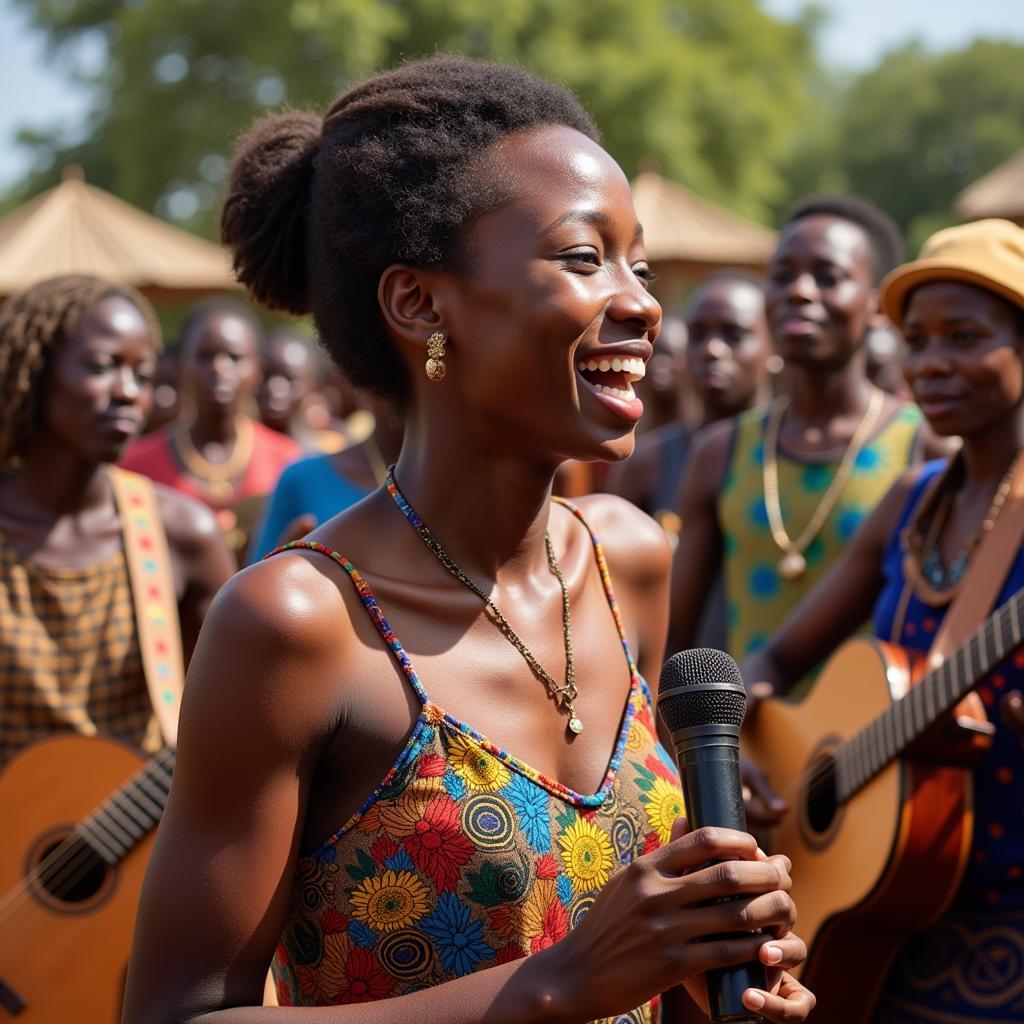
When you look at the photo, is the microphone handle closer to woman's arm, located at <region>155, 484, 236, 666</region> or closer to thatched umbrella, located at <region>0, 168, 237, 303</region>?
woman's arm, located at <region>155, 484, 236, 666</region>

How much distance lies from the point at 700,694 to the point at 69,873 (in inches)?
108

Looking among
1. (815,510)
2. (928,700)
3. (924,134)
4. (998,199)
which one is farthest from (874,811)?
(924,134)

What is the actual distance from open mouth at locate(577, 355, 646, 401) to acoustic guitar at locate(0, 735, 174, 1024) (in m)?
2.18

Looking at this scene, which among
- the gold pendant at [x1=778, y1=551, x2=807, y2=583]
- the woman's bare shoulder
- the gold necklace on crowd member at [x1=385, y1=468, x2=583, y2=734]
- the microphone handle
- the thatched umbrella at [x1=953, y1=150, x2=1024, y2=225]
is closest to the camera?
the microphone handle

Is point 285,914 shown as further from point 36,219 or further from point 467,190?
point 36,219

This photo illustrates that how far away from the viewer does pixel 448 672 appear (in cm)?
219

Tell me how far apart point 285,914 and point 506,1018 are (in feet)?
1.17

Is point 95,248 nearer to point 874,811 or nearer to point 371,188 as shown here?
point 874,811

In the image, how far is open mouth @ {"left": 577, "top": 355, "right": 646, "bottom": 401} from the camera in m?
2.17

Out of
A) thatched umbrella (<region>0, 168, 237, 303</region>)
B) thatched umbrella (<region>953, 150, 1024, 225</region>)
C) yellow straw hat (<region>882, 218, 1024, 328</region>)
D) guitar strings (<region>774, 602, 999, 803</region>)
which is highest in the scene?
thatched umbrella (<region>953, 150, 1024, 225</region>)

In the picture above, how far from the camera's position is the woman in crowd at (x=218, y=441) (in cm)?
829

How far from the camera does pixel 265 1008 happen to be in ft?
6.46

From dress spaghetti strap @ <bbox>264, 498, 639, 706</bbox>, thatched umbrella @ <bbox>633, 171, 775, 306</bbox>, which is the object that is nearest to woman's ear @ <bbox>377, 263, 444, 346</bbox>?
dress spaghetti strap @ <bbox>264, 498, 639, 706</bbox>

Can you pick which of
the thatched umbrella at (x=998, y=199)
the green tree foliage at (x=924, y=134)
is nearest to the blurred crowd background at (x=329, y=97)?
the thatched umbrella at (x=998, y=199)
